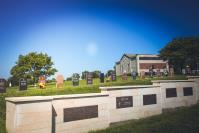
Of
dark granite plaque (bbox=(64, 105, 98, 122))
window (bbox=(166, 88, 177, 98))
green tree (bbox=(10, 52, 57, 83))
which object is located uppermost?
green tree (bbox=(10, 52, 57, 83))

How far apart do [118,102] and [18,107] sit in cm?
616

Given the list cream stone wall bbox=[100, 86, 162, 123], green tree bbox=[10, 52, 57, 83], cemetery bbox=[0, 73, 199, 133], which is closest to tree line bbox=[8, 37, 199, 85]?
green tree bbox=[10, 52, 57, 83]

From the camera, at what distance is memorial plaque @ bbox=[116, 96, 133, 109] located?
39.3 feet

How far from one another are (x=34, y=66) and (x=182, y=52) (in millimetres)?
36513

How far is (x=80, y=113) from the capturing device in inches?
392

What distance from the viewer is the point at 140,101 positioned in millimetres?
13062

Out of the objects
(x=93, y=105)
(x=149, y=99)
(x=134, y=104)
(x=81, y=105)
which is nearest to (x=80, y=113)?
(x=81, y=105)

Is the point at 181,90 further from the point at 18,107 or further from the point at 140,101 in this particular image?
the point at 18,107

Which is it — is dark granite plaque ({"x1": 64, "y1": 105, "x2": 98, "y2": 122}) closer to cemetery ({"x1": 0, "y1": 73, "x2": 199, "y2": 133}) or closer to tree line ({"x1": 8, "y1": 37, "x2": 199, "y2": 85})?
cemetery ({"x1": 0, "y1": 73, "x2": 199, "y2": 133})

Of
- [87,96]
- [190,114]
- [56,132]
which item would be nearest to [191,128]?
[190,114]

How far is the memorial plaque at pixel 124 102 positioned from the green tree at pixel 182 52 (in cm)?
4073

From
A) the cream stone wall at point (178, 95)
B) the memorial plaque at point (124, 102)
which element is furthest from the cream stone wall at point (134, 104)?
the cream stone wall at point (178, 95)

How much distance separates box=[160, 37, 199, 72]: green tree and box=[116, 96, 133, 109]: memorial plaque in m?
40.7

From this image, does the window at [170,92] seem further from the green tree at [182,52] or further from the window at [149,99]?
the green tree at [182,52]
